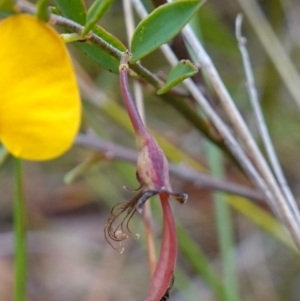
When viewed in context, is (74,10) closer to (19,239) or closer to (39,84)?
(39,84)

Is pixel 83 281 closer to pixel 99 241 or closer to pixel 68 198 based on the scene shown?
pixel 99 241

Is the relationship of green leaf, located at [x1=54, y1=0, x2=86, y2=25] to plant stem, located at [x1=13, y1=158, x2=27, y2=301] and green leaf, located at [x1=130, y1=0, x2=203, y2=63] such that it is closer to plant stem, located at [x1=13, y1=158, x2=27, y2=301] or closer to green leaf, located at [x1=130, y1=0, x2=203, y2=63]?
green leaf, located at [x1=130, y1=0, x2=203, y2=63]

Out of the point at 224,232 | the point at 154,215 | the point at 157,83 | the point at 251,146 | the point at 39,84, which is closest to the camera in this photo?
the point at 39,84

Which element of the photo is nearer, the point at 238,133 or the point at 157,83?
the point at 157,83

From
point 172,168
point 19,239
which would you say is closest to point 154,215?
point 172,168

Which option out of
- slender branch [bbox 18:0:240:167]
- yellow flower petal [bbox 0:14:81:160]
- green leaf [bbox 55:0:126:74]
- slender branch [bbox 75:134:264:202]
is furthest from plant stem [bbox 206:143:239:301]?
yellow flower petal [bbox 0:14:81:160]

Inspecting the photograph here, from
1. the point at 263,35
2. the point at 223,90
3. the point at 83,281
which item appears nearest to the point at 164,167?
the point at 223,90

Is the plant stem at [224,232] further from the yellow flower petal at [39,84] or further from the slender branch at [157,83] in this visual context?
the yellow flower petal at [39,84]

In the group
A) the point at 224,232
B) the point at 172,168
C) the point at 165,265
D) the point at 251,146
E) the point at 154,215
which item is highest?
the point at 165,265
